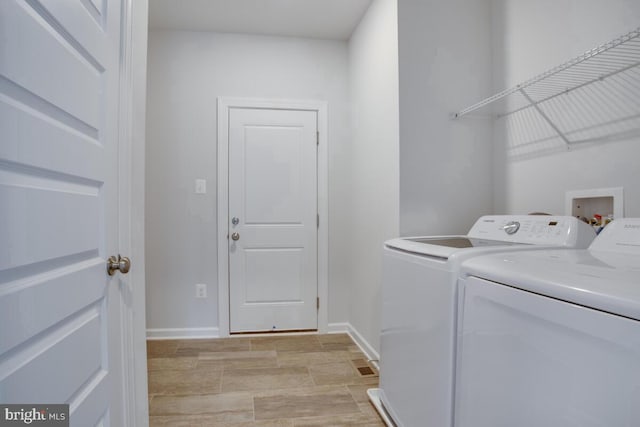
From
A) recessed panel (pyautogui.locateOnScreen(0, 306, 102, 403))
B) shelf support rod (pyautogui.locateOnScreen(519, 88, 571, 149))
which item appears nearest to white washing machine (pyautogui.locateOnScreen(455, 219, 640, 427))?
shelf support rod (pyautogui.locateOnScreen(519, 88, 571, 149))

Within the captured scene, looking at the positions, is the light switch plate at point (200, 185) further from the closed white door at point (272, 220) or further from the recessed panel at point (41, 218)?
the recessed panel at point (41, 218)

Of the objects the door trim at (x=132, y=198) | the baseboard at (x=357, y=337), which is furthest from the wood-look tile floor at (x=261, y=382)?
the door trim at (x=132, y=198)

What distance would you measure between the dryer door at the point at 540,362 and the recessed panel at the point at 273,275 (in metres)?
2.04

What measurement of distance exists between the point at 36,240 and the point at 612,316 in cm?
109

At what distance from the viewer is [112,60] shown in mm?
1098

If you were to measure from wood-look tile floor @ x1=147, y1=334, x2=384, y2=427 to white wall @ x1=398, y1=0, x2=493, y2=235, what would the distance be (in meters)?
1.01

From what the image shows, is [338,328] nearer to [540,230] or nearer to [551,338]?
[540,230]

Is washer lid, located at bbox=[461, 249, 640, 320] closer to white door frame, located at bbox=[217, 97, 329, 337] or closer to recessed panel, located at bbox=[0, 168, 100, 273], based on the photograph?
recessed panel, located at bbox=[0, 168, 100, 273]

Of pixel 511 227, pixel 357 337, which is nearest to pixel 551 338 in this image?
pixel 511 227

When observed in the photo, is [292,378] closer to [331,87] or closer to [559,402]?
[559,402]

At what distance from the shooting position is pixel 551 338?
0.80 metres

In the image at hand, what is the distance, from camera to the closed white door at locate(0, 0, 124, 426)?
2.05ft

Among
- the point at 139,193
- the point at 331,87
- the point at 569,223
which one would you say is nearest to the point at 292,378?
the point at 139,193

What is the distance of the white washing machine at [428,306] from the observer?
127 centimetres
